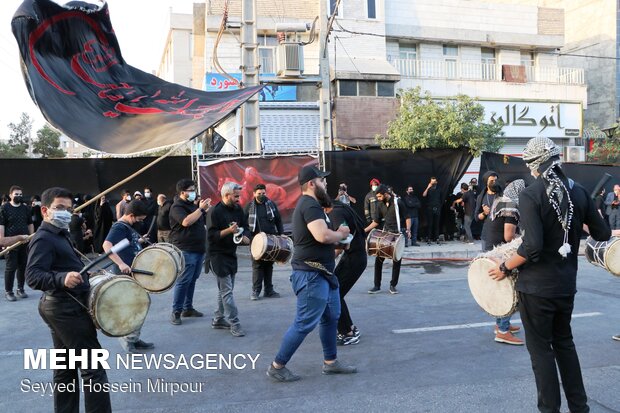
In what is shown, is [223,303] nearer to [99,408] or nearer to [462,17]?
[99,408]

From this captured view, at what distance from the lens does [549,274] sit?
12.6 ft

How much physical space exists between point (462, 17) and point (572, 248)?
24.7 meters

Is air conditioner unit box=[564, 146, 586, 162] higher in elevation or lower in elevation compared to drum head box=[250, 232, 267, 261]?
higher

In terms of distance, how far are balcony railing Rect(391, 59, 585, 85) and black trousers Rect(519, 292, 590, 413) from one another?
2216 cm

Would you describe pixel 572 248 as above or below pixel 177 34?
below

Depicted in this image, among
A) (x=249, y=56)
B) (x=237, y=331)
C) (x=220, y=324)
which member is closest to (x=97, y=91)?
(x=220, y=324)

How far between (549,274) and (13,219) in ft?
27.9

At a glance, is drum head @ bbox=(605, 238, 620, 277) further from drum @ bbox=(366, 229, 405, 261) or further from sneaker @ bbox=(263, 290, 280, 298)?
sneaker @ bbox=(263, 290, 280, 298)

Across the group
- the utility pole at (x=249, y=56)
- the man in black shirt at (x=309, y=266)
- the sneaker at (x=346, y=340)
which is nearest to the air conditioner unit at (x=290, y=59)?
the utility pole at (x=249, y=56)

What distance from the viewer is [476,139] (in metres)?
15.5

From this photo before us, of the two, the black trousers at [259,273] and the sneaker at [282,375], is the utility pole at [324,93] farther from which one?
the sneaker at [282,375]

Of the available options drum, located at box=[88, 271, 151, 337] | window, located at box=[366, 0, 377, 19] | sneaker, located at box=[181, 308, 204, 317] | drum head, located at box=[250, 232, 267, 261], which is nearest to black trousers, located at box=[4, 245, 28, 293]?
sneaker, located at box=[181, 308, 204, 317]

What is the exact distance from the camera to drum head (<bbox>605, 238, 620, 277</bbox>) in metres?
6.09

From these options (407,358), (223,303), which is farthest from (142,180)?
(407,358)
